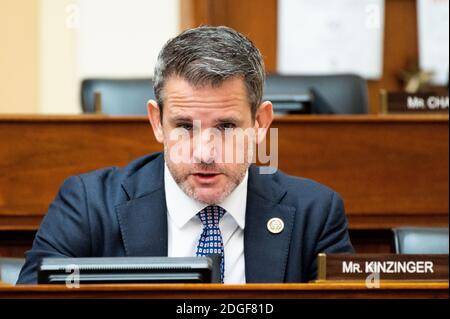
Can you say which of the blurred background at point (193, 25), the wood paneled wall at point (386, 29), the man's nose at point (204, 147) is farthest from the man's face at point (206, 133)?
the wood paneled wall at point (386, 29)

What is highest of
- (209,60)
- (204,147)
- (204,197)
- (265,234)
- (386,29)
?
(386,29)

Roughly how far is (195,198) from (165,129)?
173mm

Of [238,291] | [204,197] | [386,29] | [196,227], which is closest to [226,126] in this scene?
[204,197]

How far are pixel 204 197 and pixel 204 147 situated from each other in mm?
137

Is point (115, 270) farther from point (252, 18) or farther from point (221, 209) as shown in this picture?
point (252, 18)

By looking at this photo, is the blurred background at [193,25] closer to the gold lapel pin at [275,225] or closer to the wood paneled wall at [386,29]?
the wood paneled wall at [386,29]

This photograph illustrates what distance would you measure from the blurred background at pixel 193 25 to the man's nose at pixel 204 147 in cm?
321

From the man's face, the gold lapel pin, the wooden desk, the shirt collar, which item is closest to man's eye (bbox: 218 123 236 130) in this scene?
the man's face

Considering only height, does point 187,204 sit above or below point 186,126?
below

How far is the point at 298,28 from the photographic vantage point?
18.4 feet

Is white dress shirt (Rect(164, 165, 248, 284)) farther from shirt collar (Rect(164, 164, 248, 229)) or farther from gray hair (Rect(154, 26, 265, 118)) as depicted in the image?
gray hair (Rect(154, 26, 265, 118))

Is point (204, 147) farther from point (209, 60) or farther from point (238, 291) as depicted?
point (238, 291)

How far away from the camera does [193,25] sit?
5371 mm

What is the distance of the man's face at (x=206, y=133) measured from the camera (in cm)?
218
